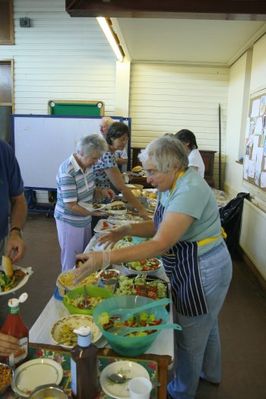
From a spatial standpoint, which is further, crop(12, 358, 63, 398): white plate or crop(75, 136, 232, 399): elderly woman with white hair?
crop(75, 136, 232, 399): elderly woman with white hair

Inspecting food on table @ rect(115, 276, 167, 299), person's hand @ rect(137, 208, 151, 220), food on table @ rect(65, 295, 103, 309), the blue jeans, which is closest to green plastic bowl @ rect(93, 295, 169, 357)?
food on table @ rect(65, 295, 103, 309)

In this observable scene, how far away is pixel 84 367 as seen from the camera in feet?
3.11

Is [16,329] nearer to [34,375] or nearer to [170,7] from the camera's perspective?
[34,375]

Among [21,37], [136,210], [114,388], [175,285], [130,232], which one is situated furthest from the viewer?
[21,37]

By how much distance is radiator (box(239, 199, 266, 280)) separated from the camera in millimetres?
3695

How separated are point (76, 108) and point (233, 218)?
3694 millimetres

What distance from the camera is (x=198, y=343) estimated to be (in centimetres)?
178

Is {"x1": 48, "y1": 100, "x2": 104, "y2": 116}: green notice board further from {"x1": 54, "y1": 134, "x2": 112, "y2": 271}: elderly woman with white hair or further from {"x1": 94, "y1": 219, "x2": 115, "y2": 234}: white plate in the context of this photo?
{"x1": 54, "y1": 134, "x2": 112, "y2": 271}: elderly woman with white hair

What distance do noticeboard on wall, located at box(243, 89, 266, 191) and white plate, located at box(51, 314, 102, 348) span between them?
9.47 feet

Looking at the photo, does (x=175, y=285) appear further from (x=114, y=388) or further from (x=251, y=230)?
(x=251, y=230)

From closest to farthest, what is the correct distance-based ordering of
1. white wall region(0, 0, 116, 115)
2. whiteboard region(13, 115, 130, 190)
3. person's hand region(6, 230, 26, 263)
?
1. person's hand region(6, 230, 26, 263)
2. whiteboard region(13, 115, 130, 190)
3. white wall region(0, 0, 116, 115)

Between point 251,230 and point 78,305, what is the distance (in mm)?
3077

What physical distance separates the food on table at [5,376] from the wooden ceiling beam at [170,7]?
2.19 m

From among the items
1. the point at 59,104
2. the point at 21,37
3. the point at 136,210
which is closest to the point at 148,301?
the point at 136,210
